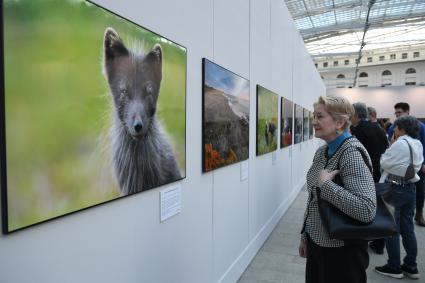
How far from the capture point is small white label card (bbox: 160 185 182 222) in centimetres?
214

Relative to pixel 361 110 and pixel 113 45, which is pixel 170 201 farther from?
pixel 361 110

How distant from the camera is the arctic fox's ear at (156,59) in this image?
1.88 meters

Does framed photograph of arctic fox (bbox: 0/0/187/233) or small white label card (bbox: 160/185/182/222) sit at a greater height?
framed photograph of arctic fox (bbox: 0/0/187/233)

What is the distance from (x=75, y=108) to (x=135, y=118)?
45 centimetres

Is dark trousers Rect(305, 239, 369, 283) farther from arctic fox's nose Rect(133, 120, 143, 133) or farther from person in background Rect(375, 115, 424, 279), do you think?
person in background Rect(375, 115, 424, 279)

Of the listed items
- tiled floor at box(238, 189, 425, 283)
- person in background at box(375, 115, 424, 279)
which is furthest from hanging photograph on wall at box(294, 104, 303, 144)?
person in background at box(375, 115, 424, 279)

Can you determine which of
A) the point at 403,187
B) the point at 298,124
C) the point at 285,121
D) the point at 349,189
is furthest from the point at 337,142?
the point at 298,124

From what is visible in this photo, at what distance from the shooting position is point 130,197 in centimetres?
180

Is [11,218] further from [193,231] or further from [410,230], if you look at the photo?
[410,230]

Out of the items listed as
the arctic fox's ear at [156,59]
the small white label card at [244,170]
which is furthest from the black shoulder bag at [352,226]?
the small white label card at [244,170]

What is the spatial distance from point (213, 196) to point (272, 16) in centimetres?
337

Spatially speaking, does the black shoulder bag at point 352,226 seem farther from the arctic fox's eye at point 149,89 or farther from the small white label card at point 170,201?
the arctic fox's eye at point 149,89

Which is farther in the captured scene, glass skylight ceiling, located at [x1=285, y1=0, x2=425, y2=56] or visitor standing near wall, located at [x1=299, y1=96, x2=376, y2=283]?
glass skylight ceiling, located at [x1=285, y1=0, x2=425, y2=56]

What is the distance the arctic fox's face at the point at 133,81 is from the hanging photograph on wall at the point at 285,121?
4.31 m
